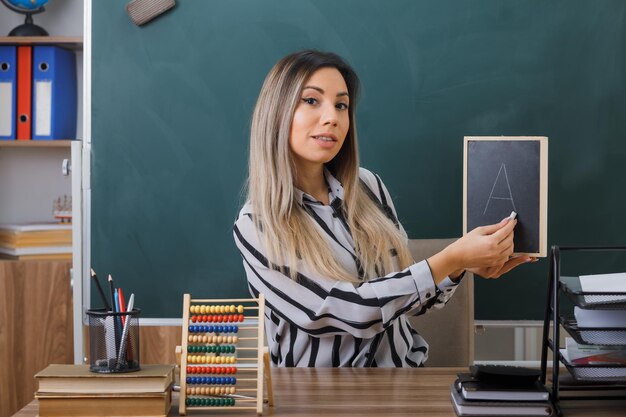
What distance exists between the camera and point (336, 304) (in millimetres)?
1800

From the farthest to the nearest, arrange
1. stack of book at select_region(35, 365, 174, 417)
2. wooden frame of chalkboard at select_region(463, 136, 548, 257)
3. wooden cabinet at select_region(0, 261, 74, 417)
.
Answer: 1. wooden cabinet at select_region(0, 261, 74, 417)
2. wooden frame of chalkboard at select_region(463, 136, 548, 257)
3. stack of book at select_region(35, 365, 174, 417)

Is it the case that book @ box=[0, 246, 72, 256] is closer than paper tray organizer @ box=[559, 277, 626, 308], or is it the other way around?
paper tray organizer @ box=[559, 277, 626, 308]

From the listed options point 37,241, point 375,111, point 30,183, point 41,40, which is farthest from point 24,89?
point 375,111

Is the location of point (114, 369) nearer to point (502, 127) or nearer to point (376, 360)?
point (376, 360)

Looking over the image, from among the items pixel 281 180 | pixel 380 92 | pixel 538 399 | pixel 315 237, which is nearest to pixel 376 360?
pixel 315 237

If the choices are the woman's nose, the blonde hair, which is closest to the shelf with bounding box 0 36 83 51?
the blonde hair

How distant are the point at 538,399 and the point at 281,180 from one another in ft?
2.85

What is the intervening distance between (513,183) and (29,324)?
2.10 metres

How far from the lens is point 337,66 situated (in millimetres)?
2115

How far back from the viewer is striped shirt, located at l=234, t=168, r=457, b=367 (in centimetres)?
178

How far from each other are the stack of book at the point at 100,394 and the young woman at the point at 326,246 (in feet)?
1.79

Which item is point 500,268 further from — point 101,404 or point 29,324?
point 29,324

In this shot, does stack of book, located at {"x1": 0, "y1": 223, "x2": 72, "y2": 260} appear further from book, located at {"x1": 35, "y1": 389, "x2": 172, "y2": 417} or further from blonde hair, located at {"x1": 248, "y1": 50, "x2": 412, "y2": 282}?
book, located at {"x1": 35, "y1": 389, "x2": 172, "y2": 417}

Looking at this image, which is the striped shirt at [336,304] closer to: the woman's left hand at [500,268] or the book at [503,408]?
the woman's left hand at [500,268]
